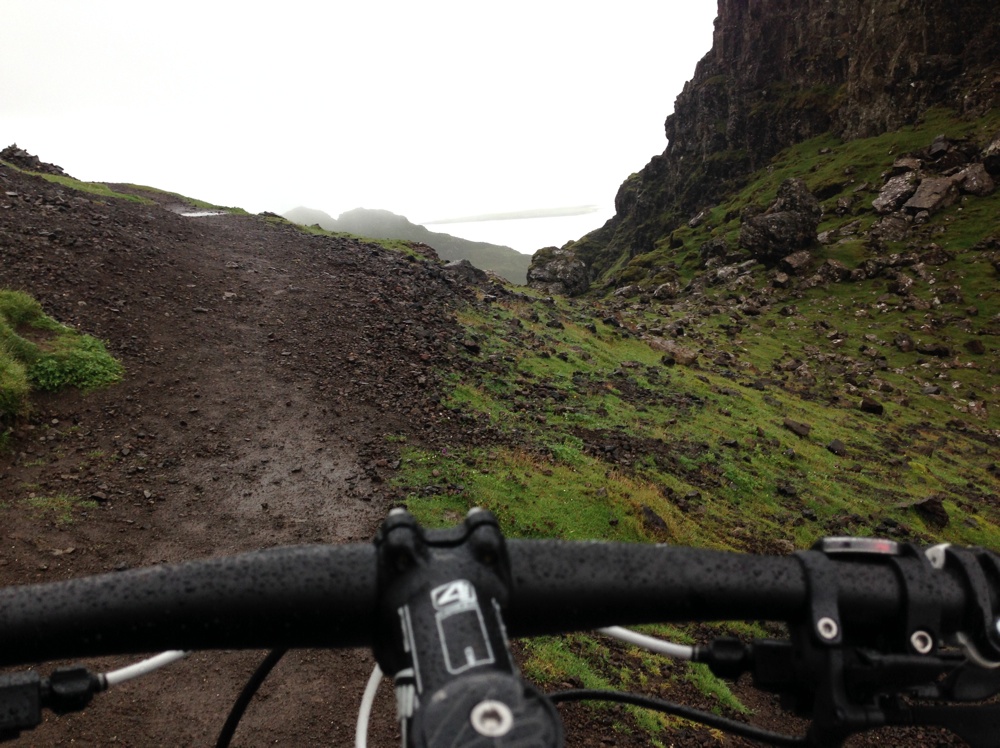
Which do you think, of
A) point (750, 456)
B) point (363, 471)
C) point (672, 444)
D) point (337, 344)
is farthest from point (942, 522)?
point (337, 344)

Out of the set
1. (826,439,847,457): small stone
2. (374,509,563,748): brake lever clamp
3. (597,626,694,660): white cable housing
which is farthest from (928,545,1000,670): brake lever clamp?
(826,439,847,457): small stone

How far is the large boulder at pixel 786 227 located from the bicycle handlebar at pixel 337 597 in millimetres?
59716

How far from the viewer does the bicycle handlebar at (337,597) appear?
1.28 m

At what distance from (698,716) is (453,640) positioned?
4.10 feet

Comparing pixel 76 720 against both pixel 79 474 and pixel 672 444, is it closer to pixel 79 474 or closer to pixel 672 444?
pixel 79 474

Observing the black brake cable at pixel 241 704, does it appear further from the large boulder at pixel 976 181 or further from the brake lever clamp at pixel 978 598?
the large boulder at pixel 976 181

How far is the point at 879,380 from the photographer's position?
3097 cm

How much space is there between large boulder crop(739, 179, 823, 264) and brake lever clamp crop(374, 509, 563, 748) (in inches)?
2371

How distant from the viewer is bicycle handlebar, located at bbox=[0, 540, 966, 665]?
4.18ft

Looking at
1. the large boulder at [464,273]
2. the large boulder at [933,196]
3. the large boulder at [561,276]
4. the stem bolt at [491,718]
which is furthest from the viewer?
the large boulder at [561,276]

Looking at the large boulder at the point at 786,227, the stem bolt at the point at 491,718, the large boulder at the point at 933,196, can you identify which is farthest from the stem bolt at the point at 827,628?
the large boulder at the point at 933,196

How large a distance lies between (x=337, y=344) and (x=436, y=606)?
48.7 ft

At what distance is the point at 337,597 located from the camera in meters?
1.28

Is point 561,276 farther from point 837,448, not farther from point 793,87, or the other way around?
point 793,87
